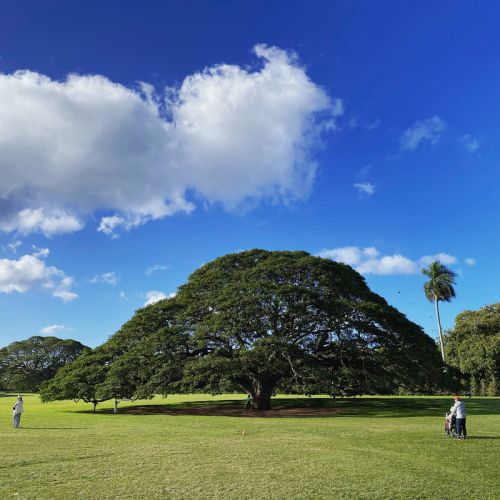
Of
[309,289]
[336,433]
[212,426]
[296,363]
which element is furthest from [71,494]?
[309,289]

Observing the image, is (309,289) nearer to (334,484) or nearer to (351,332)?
(351,332)

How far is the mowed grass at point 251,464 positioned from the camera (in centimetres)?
835

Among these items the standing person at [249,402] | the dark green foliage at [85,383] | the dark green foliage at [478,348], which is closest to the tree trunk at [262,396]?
the standing person at [249,402]

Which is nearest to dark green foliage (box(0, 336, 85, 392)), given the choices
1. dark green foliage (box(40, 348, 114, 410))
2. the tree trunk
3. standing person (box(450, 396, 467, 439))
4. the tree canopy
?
dark green foliage (box(40, 348, 114, 410))

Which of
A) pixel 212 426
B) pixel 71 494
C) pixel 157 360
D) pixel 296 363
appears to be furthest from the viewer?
pixel 157 360

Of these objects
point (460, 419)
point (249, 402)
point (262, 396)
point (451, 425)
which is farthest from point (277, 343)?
point (460, 419)

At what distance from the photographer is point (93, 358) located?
32.5 m

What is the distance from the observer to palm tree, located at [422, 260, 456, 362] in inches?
2443

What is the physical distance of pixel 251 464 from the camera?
35.2 ft

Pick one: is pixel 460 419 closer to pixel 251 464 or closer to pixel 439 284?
pixel 251 464

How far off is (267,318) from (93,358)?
44.3ft

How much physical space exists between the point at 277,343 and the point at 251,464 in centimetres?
1565

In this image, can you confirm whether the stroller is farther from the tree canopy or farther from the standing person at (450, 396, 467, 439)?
the tree canopy

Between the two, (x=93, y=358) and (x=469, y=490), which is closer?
(x=469, y=490)
